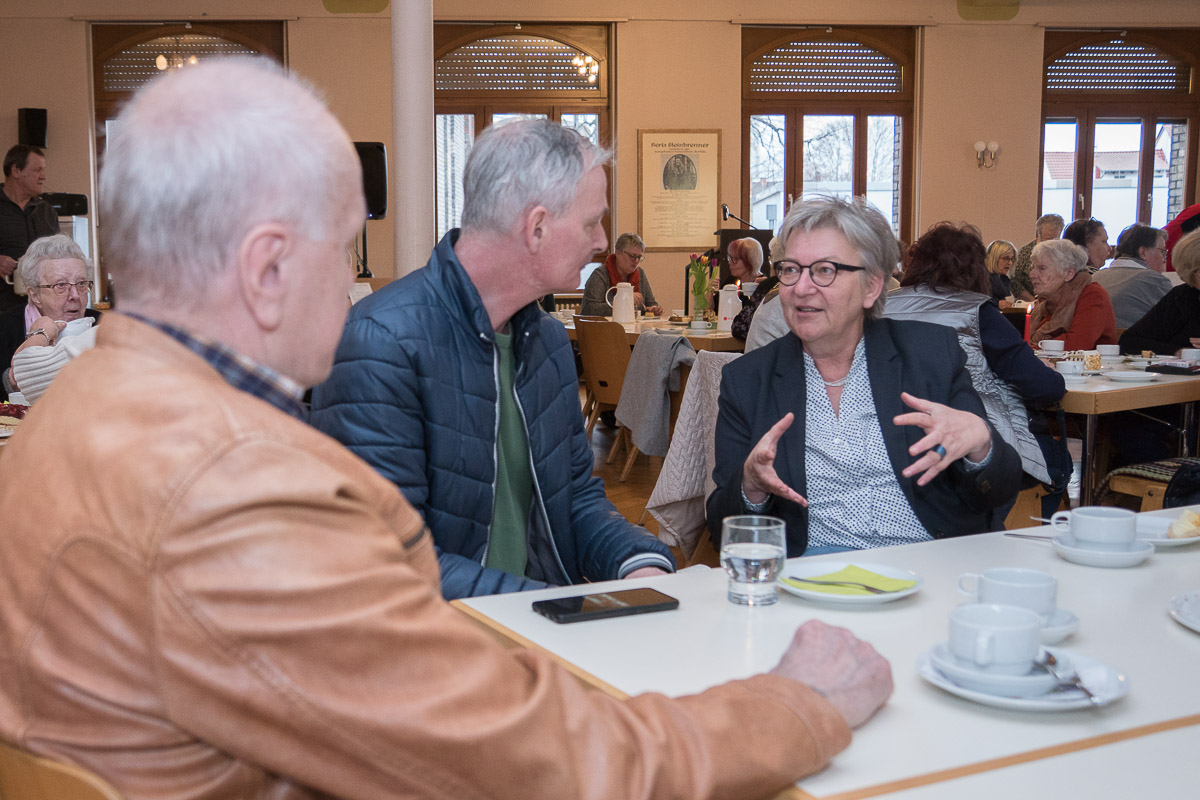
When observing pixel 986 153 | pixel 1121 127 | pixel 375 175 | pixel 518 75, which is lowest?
pixel 375 175

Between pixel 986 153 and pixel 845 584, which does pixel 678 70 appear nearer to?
pixel 986 153

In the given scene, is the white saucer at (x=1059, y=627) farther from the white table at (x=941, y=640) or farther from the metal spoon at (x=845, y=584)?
the metal spoon at (x=845, y=584)

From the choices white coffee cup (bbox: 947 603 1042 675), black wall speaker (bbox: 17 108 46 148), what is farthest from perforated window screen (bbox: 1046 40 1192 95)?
white coffee cup (bbox: 947 603 1042 675)

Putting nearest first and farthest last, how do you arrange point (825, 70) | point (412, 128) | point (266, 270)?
point (266, 270), point (412, 128), point (825, 70)

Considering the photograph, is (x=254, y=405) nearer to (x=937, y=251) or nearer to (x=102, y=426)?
(x=102, y=426)

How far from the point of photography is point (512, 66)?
10.9 m

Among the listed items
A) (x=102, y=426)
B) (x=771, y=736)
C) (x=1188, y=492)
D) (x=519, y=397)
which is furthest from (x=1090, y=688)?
(x=1188, y=492)

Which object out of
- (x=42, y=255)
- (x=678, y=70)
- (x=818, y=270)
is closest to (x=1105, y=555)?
(x=818, y=270)

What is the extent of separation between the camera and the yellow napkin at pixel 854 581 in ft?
4.71

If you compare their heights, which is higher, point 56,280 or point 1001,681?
point 56,280

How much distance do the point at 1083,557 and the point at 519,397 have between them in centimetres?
97

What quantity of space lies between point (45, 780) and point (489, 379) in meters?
1.24

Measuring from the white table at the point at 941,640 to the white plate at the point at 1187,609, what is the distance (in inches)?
0.5

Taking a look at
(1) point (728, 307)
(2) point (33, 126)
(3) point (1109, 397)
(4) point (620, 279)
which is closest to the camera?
(3) point (1109, 397)
